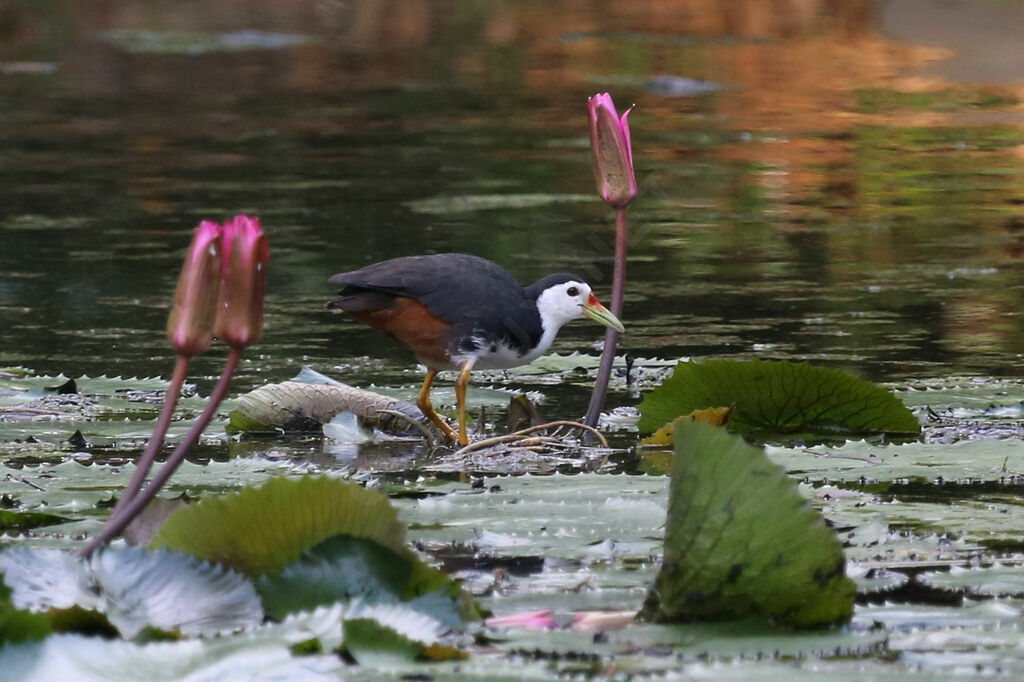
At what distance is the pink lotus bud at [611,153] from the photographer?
4188 mm

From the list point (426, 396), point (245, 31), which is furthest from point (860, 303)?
point (245, 31)

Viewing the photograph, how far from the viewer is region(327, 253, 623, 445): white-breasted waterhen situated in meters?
4.89

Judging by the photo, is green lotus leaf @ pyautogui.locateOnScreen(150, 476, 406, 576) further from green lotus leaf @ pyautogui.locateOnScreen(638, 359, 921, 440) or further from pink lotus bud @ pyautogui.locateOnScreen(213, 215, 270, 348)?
green lotus leaf @ pyautogui.locateOnScreen(638, 359, 921, 440)

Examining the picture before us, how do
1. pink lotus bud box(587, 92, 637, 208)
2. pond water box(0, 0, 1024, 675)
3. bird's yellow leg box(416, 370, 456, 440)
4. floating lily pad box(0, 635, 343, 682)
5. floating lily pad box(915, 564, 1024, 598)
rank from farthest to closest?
pond water box(0, 0, 1024, 675) → bird's yellow leg box(416, 370, 456, 440) → pink lotus bud box(587, 92, 637, 208) → floating lily pad box(915, 564, 1024, 598) → floating lily pad box(0, 635, 343, 682)

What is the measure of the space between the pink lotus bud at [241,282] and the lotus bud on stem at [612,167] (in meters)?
1.90

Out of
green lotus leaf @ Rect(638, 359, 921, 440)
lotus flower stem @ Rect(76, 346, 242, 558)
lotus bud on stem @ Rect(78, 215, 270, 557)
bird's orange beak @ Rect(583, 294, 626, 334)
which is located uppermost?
lotus bud on stem @ Rect(78, 215, 270, 557)

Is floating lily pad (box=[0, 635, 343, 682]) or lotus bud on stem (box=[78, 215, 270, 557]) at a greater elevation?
lotus bud on stem (box=[78, 215, 270, 557])

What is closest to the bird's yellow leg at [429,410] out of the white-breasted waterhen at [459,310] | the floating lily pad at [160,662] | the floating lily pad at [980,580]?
the white-breasted waterhen at [459,310]

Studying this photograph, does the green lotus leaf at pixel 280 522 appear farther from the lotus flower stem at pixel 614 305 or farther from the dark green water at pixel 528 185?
the dark green water at pixel 528 185

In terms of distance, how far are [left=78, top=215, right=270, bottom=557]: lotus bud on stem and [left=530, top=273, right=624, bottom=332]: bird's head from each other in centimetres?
267

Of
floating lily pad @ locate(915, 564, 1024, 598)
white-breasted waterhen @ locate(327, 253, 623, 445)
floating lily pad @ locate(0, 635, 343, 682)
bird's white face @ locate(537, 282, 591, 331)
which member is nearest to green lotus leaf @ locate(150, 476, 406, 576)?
floating lily pad @ locate(0, 635, 343, 682)

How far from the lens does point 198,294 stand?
2.29m

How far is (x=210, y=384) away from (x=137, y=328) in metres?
1.24

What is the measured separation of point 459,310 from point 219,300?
2.57 meters
